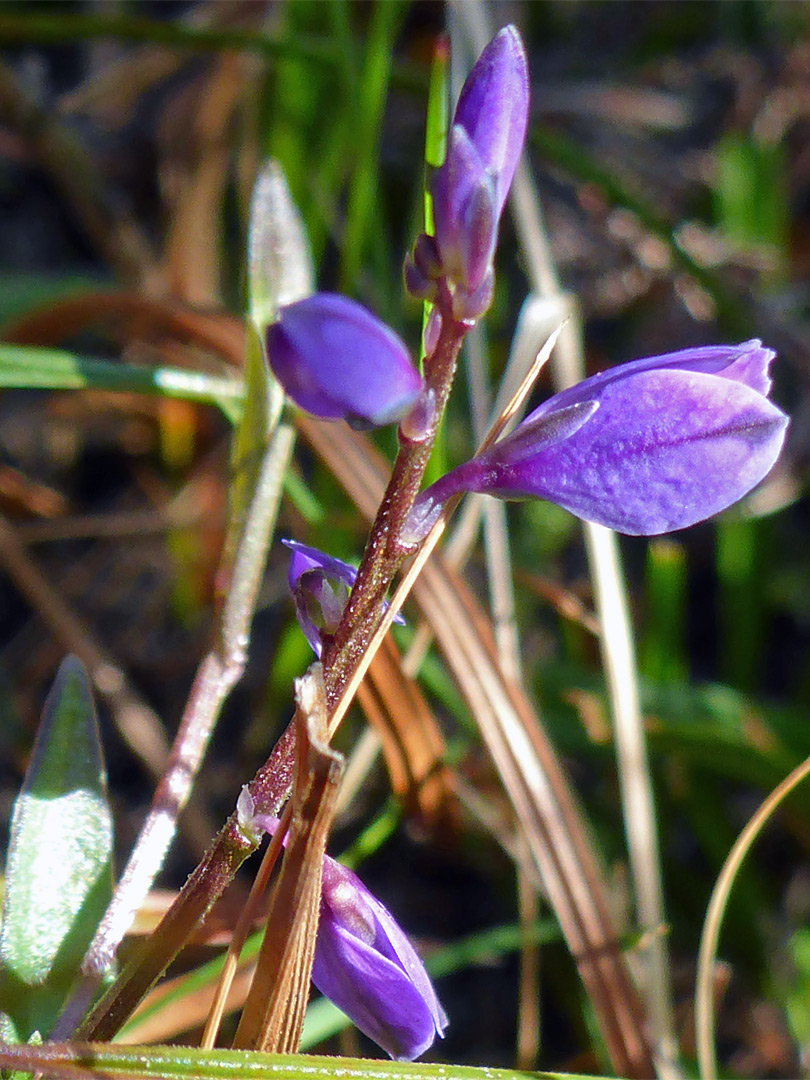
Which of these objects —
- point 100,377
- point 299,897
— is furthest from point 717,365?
point 100,377

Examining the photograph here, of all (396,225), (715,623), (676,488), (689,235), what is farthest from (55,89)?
(676,488)

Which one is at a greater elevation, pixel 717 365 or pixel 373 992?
pixel 717 365

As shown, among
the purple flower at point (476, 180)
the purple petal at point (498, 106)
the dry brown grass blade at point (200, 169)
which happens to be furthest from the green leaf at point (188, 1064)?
the dry brown grass blade at point (200, 169)

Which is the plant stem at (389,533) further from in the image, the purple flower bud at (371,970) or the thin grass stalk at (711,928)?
the thin grass stalk at (711,928)

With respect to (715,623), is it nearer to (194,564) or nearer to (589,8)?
(194,564)

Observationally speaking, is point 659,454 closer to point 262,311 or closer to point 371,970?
point 371,970

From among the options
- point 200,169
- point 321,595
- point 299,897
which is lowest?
point 299,897
